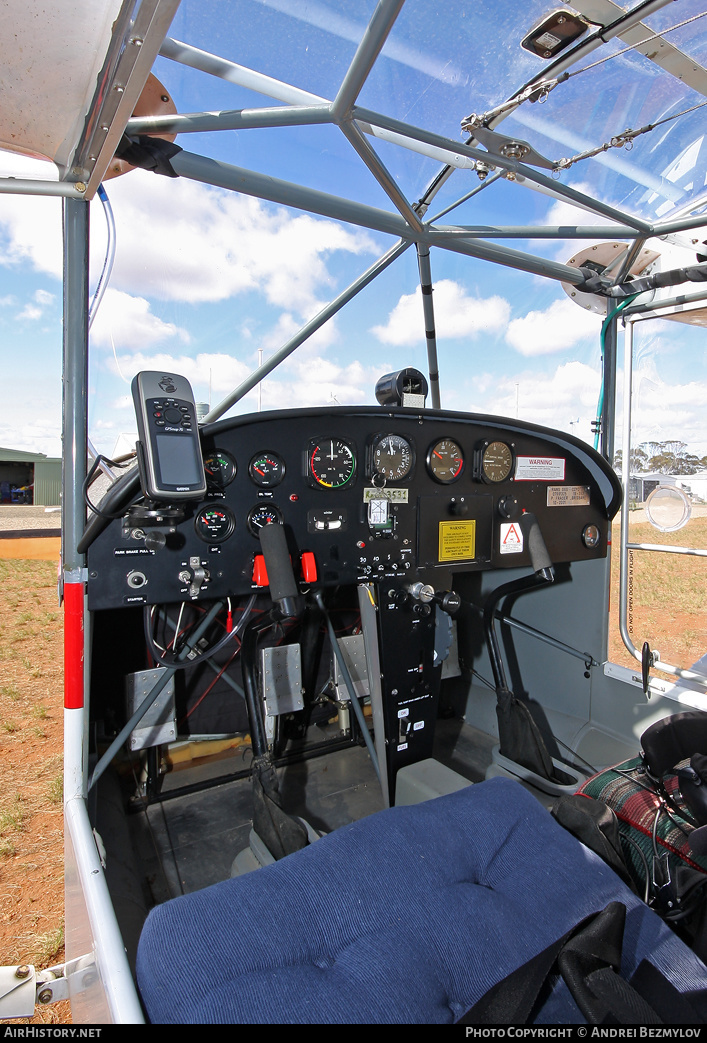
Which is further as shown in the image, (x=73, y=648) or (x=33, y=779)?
(x=33, y=779)

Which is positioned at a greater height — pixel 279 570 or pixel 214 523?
pixel 214 523

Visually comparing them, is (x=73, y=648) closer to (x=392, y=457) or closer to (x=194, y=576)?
(x=194, y=576)

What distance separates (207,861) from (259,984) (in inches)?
61.5

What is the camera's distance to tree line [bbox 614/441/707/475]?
8.48 ft

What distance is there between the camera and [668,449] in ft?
8.74

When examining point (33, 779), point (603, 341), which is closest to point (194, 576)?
point (33, 779)

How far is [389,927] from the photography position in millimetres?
817

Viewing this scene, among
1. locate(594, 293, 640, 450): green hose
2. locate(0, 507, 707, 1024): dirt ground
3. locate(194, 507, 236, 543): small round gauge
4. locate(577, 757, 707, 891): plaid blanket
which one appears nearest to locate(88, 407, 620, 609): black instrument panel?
locate(194, 507, 236, 543): small round gauge

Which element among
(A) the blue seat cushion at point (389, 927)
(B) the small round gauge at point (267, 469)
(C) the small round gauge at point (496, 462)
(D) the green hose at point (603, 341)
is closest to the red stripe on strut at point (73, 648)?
(B) the small round gauge at point (267, 469)

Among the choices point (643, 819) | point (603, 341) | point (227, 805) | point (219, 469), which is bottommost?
point (227, 805)

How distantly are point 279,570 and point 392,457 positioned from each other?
→ 0.71 meters

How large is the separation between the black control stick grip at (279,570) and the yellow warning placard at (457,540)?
74 centimetres
